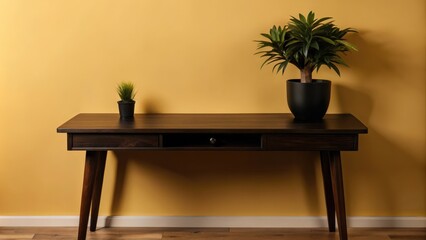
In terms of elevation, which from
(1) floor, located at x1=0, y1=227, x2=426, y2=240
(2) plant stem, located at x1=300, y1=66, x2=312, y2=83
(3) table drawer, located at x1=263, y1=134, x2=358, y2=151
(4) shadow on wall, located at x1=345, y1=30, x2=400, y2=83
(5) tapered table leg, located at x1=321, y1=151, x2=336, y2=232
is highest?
(4) shadow on wall, located at x1=345, y1=30, x2=400, y2=83

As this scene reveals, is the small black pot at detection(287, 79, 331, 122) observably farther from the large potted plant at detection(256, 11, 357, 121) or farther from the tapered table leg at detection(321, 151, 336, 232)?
the tapered table leg at detection(321, 151, 336, 232)

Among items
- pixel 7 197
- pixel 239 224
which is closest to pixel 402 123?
pixel 239 224

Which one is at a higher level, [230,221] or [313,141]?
[313,141]

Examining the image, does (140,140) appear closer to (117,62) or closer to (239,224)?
(117,62)

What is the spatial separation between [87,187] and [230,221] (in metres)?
0.67

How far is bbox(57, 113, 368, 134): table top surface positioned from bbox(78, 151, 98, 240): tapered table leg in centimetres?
14

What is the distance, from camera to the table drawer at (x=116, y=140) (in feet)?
7.92

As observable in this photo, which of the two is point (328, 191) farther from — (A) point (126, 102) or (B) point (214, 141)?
(A) point (126, 102)

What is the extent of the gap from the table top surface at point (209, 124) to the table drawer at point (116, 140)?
2cm

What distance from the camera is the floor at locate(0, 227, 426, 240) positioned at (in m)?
2.70

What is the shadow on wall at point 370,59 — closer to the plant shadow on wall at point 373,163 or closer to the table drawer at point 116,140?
the plant shadow on wall at point 373,163

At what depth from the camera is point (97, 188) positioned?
9.00 feet

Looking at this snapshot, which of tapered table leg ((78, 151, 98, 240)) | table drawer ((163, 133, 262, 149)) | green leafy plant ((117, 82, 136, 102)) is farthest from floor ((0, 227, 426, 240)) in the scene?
green leafy plant ((117, 82, 136, 102))

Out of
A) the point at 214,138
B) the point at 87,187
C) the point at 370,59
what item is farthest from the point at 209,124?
the point at 370,59
